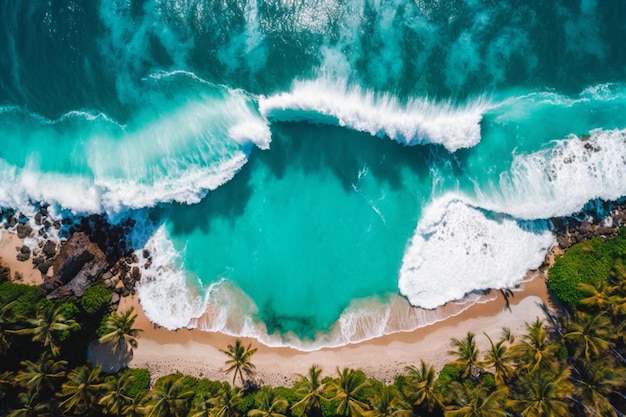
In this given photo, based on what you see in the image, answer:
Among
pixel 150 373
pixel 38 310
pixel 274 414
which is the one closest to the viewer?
pixel 274 414

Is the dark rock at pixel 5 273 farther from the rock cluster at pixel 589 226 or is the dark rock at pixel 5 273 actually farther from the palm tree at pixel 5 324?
the rock cluster at pixel 589 226

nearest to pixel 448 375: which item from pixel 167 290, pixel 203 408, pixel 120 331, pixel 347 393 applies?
pixel 347 393

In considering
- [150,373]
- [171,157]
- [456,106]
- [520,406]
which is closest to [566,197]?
A: [456,106]

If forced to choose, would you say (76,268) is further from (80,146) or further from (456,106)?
(456,106)

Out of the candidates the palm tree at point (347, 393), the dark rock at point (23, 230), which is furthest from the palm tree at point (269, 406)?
the dark rock at point (23, 230)

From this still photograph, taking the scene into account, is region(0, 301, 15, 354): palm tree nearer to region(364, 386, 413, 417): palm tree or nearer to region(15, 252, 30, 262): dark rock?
region(15, 252, 30, 262): dark rock

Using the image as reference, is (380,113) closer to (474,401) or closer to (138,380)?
(474,401)
